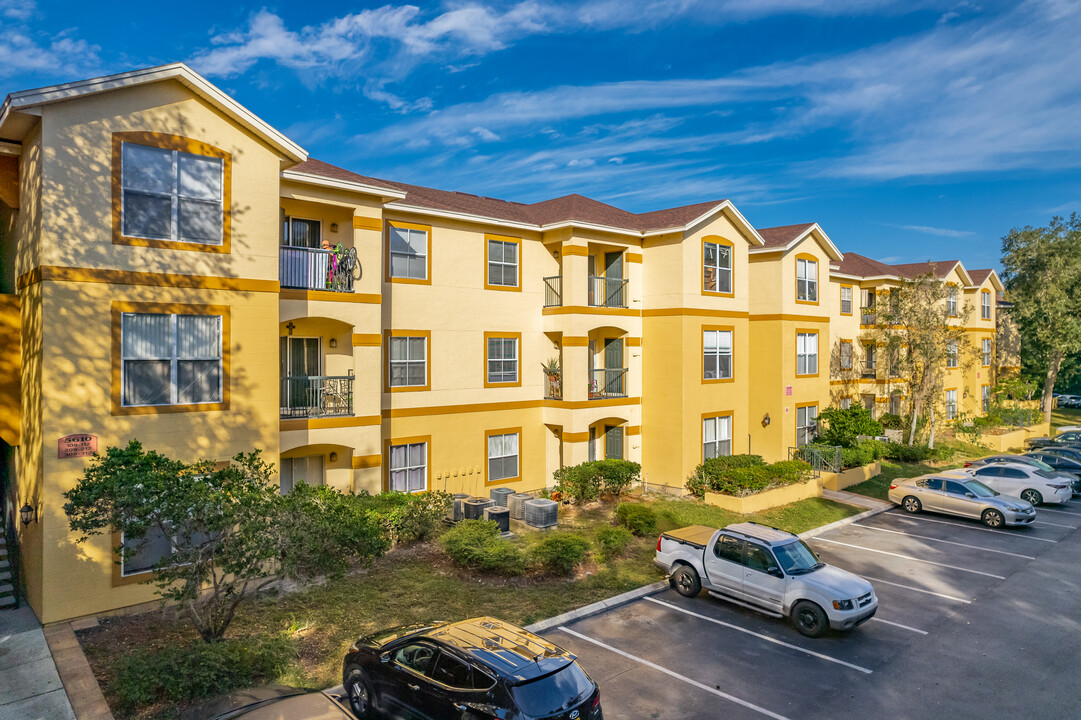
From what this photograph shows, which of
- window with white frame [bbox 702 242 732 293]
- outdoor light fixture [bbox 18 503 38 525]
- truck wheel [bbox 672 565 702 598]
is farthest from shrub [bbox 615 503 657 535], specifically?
outdoor light fixture [bbox 18 503 38 525]

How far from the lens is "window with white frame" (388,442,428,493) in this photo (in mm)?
19359

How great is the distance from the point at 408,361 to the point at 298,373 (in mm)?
3331

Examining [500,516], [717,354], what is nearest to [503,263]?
[500,516]

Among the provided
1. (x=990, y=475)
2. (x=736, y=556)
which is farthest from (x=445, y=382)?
(x=990, y=475)

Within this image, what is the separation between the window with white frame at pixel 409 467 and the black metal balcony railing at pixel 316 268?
5363mm

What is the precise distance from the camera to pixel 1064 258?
139 ft

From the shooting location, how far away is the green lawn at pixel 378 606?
10578 millimetres

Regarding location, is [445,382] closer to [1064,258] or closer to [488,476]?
[488,476]

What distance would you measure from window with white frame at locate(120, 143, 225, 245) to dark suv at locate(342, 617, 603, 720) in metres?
9.28

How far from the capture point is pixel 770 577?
12914 mm

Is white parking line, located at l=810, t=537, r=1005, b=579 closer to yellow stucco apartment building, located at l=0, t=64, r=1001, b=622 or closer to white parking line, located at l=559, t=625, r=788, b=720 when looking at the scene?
yellow stucco apartment building, located at l=0, t=64, r=1001, b=622

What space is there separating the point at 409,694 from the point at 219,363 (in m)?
8.56

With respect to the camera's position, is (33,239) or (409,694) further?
(33,239)

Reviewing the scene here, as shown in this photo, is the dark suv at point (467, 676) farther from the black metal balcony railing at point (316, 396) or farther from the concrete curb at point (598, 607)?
the black metal balcony railing at point (316, 396)
